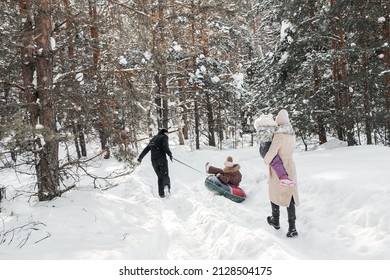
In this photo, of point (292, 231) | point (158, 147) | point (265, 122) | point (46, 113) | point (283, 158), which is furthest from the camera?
point (158, 147)

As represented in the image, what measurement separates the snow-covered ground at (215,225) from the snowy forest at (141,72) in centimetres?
116

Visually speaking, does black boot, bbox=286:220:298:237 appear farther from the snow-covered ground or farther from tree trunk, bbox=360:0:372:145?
tree trunk, bbox=360:0:372:145

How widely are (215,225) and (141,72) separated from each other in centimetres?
415

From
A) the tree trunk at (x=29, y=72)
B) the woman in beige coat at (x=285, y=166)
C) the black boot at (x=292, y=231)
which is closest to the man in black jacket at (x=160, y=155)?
the tree trunk at (x=29, y=72)

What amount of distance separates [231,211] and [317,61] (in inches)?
340

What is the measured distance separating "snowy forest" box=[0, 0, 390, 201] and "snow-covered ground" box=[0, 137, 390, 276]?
1164 millimetres

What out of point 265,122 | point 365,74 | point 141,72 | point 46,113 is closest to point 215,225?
point 265,122

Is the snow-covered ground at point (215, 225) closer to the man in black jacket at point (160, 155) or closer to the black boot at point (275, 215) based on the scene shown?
the black boot at point (275, 215)

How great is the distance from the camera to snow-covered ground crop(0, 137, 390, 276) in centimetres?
511

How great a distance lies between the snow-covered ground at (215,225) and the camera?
16.8 ft

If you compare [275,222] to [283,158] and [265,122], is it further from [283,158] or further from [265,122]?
[265,122]

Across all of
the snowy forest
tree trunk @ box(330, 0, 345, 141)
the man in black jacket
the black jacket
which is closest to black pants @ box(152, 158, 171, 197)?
the man in black jacket

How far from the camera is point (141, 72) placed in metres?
8.18

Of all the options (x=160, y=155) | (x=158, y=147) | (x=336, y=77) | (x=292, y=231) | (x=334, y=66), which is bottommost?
(x=292, y=231)
